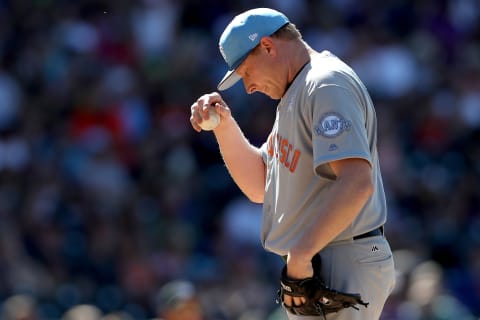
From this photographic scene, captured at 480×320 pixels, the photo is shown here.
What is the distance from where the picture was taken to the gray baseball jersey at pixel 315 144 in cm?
412

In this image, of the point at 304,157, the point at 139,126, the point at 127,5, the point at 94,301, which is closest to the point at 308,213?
the point at 304,157

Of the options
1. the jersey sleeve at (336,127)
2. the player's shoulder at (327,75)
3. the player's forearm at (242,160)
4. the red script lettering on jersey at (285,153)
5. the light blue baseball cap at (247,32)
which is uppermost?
the light blue baseball cap at (247,32)

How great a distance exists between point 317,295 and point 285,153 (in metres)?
0.57

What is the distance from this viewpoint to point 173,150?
1092 cm

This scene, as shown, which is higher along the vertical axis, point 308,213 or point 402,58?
point 308,213

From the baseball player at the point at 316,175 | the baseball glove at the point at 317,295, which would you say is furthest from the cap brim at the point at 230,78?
the baseball glove at the point at 317,295

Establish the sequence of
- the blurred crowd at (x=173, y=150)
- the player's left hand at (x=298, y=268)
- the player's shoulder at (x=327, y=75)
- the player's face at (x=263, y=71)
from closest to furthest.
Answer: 1. the player's left hand at (x=298, y=268)
2. the player's shoulder at (x=327, y=75)
3. the player's face at (x=263, y=71)
4. the blurred crowd at (x=173, y=150)

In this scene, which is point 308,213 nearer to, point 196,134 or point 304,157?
point 304,157

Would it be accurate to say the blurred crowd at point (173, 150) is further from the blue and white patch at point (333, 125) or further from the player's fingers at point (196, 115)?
the blue and white patch at point (333, 125)

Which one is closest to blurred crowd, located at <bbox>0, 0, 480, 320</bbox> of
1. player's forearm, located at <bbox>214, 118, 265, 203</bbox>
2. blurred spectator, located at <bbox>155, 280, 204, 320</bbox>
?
blurred spectator, located at <bbox>155, 280, 204, 320</bbox>

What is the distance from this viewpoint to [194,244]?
10297 millimetres

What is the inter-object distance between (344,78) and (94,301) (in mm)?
5912

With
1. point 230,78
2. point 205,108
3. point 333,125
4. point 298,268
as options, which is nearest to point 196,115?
point 205,108

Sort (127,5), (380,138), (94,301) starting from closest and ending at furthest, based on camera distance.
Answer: (94,301)
(380,138)
(127,5)
